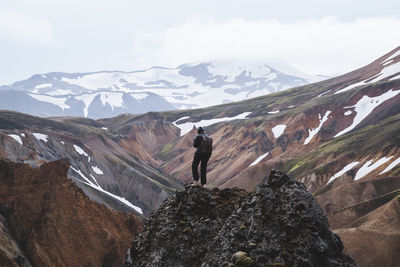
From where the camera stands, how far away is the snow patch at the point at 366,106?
137m

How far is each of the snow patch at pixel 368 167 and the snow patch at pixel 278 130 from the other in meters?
68.1

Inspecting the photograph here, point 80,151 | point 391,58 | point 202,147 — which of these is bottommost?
point 80,151

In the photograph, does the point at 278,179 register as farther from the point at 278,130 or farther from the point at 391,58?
the point at 391,58

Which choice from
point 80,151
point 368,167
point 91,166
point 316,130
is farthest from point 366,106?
point 80,151

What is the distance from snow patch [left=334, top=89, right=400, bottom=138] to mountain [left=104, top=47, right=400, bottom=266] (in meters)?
0.43

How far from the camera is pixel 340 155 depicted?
10331cm

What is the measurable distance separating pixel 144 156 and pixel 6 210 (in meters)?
131

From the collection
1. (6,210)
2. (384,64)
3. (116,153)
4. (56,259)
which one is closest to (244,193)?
(56,259)

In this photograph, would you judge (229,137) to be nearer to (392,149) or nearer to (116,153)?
(116,153)

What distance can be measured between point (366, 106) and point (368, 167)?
59156 millimetres

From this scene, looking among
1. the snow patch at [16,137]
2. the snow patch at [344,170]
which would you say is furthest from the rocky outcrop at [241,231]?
the snow patch at [344,170]

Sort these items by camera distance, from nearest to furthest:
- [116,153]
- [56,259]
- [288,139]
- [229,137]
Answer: [56,259]
[116,153]
[288,139]
[229,137]

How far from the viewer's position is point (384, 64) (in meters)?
187

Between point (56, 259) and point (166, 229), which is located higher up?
point (166, 229)
